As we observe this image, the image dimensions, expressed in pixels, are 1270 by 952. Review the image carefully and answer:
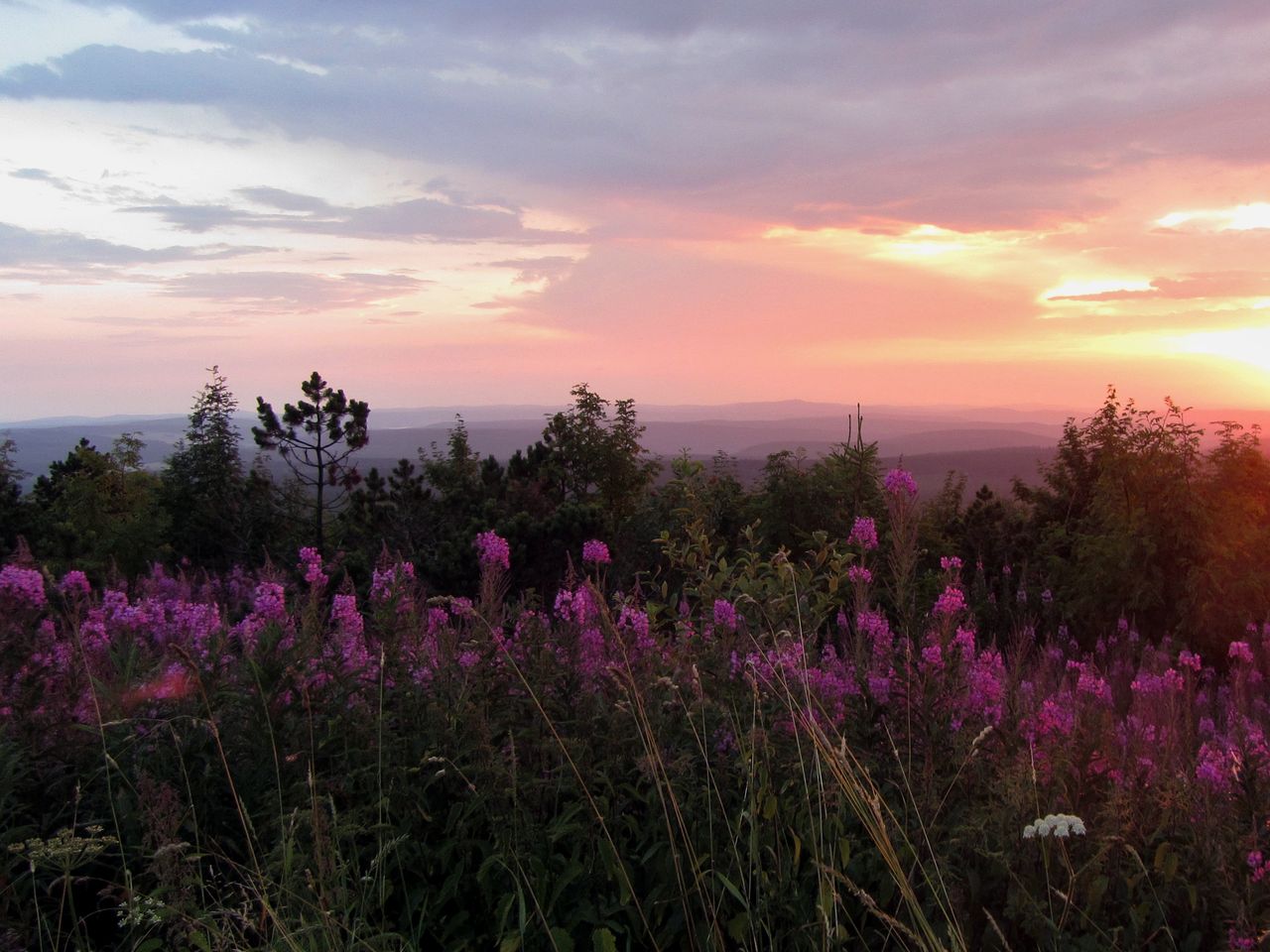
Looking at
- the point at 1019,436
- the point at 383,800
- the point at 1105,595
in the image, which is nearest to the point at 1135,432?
the point at 1105,595

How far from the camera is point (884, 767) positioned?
3.26 metres

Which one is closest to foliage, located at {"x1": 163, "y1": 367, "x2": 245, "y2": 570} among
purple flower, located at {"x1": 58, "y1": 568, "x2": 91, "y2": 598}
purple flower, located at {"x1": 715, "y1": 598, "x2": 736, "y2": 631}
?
purple flower, located at {"x1": 58, "y1": 568, "x2": 91, "y2": 598}

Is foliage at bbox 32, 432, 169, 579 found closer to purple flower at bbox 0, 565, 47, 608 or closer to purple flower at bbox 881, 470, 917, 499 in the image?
purple flower at bbox 0, 565, 47, 608

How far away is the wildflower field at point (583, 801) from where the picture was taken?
2.58 meters

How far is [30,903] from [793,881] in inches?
91.2

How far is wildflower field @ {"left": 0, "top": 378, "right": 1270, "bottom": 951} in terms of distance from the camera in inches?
102

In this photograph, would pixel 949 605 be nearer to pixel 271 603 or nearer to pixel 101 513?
pixel 271 603

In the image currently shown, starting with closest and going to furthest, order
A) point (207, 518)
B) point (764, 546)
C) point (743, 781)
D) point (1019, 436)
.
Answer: point (743, 781), point (764, 546), point (207, 518), point (1019, 436)

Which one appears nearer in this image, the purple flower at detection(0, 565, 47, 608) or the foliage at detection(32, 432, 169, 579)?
the purple flower at detection(0, 565, 47, 608)

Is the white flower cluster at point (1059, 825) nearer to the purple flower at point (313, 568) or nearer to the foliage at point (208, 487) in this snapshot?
the purple flower at point (313, 568)

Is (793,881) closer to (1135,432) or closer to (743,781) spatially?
(743,781)

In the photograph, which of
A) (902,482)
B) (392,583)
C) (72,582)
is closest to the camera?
(392,583)

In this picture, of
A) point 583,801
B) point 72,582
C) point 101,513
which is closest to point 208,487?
point 101,513

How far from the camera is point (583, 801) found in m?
3.04
